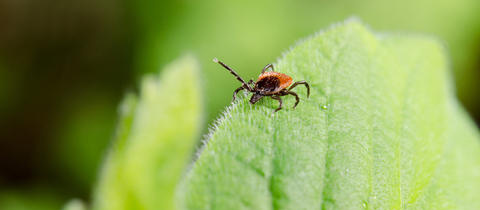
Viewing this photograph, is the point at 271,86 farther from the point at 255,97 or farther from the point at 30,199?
the point at 30,199

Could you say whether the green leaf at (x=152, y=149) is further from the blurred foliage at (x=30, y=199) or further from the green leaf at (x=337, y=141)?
the blurred foliage at (x=30, y=199)

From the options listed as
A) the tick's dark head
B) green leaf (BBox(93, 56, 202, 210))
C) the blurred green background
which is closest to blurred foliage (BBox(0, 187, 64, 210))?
the blurred green background

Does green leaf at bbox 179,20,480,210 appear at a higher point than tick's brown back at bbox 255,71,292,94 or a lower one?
lower

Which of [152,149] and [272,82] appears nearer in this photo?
[272,82]

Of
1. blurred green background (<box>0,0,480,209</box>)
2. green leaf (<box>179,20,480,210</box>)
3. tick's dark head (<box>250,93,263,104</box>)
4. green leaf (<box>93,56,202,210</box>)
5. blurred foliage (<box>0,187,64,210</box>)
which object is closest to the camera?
green leaf (<box>179,20,480,210</box>)

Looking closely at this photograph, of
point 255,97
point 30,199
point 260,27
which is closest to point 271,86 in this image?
point 255,97

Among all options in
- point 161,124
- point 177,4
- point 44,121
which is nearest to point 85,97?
point 44,121

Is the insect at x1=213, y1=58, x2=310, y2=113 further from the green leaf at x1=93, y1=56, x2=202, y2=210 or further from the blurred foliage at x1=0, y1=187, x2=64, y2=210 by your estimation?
the blurred foliage at x1=0, y1=187, x2=64, y2=210
